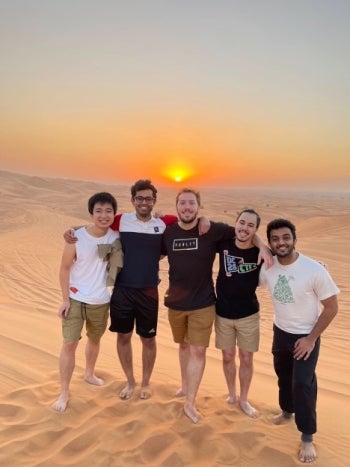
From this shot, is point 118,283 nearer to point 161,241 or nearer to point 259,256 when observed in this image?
point 161,241

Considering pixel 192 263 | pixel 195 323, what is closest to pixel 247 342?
pixel 195 323

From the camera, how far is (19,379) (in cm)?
482

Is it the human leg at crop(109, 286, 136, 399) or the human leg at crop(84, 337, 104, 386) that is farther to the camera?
the human leg at crop(84, 337, 104, 386)

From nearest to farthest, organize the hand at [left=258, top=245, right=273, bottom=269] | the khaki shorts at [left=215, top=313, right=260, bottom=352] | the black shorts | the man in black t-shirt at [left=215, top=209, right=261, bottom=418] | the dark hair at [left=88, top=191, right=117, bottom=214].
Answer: the hand at [left=258, top=245, right=273, bottom=269] → the man in black t-shirt at [left=215, top=209, right=261, bottom=418] → the khaki shorts at [left=215, top=313, right=260, bottom=352] → the dark hair at [left=88, top=191, right=117, bottom=214] → the black shorts

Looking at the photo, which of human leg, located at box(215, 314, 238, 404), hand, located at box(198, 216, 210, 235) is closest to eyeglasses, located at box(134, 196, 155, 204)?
hand, located at box(198, 216, 210, 235)

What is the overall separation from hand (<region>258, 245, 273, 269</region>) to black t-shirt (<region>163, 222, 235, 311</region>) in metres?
0.41

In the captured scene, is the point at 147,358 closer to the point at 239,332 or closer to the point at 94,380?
the point at 94,380

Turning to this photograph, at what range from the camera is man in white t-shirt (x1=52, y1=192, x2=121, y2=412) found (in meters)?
4.12

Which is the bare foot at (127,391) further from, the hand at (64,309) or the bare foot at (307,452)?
the bare foot at (307,452)

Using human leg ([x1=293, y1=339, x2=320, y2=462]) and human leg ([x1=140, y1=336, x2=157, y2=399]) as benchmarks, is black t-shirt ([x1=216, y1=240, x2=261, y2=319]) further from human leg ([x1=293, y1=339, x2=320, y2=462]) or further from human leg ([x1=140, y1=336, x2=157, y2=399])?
human leg ([x1=140, y1=336, x2=157, y2=399])

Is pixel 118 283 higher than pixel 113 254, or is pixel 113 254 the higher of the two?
pixel 113 254

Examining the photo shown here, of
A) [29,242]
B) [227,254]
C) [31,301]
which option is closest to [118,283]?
[227,254]

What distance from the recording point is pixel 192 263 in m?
3.96

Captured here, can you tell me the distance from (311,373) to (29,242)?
519 inches
